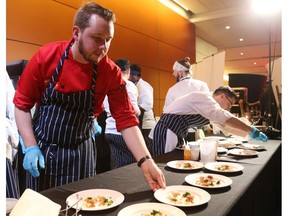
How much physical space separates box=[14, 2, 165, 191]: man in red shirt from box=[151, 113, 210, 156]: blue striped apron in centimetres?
81

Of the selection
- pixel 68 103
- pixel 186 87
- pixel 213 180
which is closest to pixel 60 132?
pixel 68 103

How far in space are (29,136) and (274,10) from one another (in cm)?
552

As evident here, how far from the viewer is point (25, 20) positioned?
2729mm

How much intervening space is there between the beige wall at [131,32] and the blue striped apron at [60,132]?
1.57m

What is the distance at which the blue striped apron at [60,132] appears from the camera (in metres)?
1.33

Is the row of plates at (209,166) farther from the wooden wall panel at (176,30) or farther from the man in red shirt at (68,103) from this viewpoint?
the wooden wall panel at (176,30)

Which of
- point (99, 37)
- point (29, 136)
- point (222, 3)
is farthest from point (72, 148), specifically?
point (222, 3)

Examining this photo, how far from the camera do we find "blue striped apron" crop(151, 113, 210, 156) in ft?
6.97

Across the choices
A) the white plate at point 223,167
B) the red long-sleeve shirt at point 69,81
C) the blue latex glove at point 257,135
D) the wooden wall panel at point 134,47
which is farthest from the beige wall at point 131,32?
the blue latex glove at point 257,135

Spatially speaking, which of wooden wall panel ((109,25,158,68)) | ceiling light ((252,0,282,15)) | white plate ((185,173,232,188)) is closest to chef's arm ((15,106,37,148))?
white plate ((185,173,232,188))

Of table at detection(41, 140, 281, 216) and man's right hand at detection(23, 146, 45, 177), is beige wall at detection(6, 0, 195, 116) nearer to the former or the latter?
man's right hand at detection(23, 146, 45, 177)

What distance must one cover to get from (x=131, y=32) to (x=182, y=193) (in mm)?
3826
